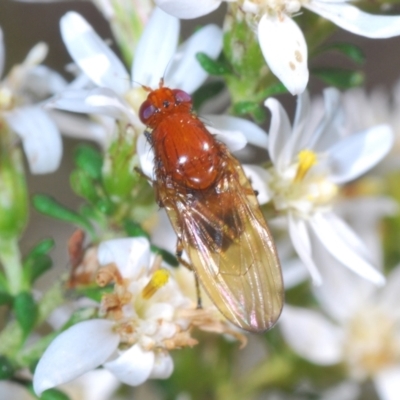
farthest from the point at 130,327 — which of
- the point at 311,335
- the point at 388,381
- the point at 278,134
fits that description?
the point at 388,381

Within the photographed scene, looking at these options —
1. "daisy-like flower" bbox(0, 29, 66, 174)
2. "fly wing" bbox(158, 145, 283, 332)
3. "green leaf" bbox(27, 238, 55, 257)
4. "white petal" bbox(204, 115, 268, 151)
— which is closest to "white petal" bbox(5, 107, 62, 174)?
"daisy-like flower" bbox(0, 29, 66, 174)

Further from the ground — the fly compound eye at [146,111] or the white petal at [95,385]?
the fly compound eye at [146,111]

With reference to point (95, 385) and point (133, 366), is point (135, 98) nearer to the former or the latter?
point (133, 366)

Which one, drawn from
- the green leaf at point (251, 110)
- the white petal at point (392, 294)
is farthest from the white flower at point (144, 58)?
the white petal at point (392, 294)

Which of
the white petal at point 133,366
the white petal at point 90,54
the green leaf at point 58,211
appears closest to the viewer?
the white petal at point 133,366

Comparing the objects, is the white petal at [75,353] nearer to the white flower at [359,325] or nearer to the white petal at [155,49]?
the white petal at [155,49]

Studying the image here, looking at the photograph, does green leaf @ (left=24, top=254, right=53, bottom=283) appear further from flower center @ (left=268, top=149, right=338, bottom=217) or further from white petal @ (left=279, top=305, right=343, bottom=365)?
white petal @ (left=279, top=305, right=343, bottom=365)
